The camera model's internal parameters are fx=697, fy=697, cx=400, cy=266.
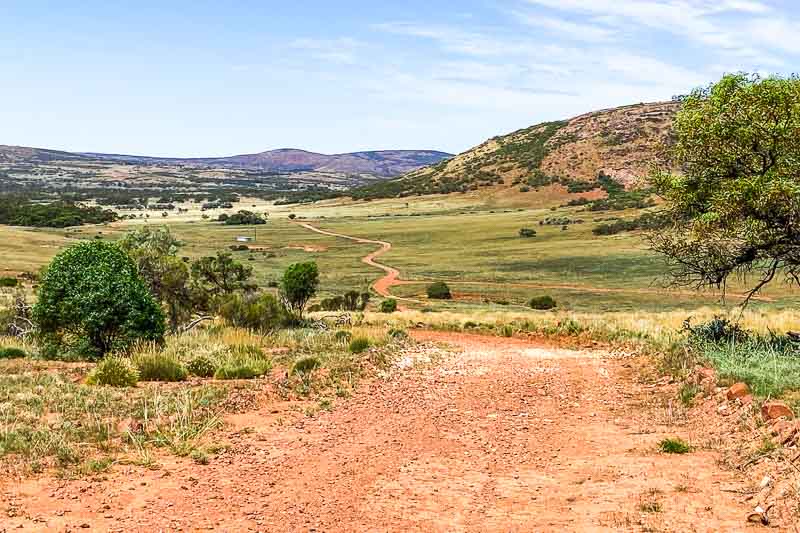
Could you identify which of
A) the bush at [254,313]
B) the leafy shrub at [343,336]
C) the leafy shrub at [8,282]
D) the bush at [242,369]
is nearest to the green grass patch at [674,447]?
the bush at [242,369]

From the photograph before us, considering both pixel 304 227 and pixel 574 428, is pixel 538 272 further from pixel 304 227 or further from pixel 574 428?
pixel 304 227

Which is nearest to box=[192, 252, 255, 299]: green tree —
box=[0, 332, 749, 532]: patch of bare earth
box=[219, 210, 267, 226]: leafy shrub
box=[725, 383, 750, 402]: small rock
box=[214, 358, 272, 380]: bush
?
box=[214, 358, 272, 380]: bush

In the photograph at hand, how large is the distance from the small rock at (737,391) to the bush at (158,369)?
1095 centimetres

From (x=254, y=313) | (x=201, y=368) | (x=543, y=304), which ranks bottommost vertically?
(x=543, y=304)

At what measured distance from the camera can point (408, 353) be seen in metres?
19.9

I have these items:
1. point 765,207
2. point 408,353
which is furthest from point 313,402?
point 765,207

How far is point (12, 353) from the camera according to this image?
62.9ft

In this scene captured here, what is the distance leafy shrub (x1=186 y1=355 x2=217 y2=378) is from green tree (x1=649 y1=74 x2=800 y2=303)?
38.9ft

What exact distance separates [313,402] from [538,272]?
55.2 metres

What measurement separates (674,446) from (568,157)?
6590 inches

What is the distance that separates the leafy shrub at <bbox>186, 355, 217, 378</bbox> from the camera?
625 inches

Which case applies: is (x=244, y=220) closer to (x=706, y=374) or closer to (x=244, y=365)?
(x=244, y=365)

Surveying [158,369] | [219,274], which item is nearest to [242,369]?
[158,369]

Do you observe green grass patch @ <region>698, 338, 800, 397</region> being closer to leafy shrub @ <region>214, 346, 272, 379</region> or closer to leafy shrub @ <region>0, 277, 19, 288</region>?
leafy shrub @ <region>214, 346, 272, 379</region>
